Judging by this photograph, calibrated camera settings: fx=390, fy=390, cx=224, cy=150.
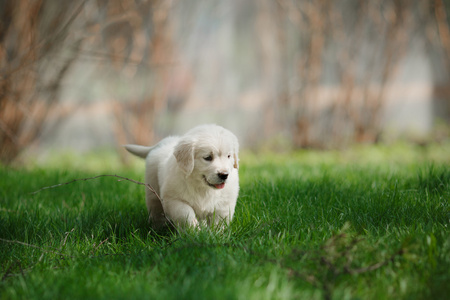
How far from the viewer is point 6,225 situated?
255cm

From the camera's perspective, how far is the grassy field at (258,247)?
1.50m

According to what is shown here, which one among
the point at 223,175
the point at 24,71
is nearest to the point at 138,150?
the point at 223,175

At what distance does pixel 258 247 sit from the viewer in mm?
1881

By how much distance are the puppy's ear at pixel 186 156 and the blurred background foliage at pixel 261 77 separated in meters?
3.57

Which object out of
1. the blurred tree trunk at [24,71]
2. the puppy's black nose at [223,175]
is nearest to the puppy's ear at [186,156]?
the puppy's black nose at [223,175]

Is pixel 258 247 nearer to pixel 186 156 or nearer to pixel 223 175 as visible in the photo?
pixel 223 175

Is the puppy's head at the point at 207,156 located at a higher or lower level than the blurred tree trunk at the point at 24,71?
lower

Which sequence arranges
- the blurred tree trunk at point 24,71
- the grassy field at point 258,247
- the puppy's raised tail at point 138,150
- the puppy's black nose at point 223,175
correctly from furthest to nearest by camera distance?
the blurred tree trunk at point 24,71, the puppy's raised tail at point 138,150, the puppy's black nose at point 223,175, the grassy field at point 258,247

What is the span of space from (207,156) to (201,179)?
147 mm

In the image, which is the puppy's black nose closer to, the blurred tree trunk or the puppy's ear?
the puppy's ear

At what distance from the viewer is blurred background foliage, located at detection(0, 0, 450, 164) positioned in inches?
234

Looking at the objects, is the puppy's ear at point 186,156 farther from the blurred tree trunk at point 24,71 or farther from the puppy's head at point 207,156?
the blurred tree trunk at point 24,71

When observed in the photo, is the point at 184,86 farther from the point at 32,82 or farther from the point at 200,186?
the point at 200,186

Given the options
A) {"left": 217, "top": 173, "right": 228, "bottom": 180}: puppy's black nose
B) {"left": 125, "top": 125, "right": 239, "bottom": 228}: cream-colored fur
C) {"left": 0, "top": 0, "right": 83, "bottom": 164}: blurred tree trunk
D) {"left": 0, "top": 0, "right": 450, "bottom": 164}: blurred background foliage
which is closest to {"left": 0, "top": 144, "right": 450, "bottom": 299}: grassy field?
{"left": 125, "top": 125, "right": 239, "bottom": 228}: cream-colored fur
